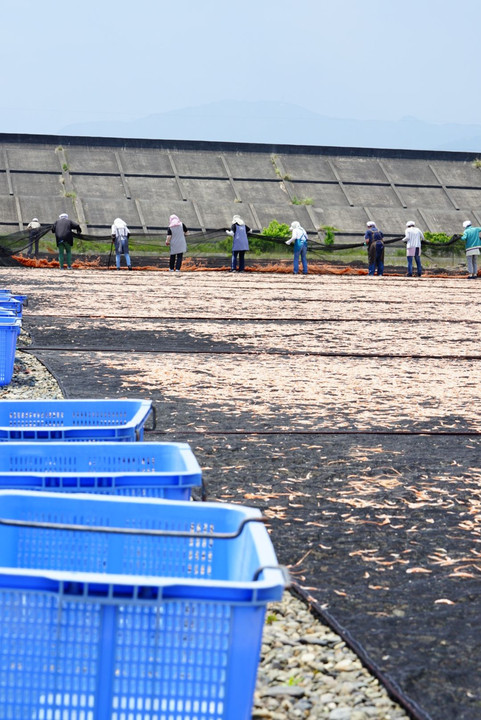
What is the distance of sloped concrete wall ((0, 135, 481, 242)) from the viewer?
1698 inches

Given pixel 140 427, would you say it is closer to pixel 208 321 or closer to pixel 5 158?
pixel 208 321

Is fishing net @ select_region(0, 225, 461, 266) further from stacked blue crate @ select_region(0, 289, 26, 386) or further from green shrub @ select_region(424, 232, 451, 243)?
stacked blue crate @ select_region(0, 289, 26, 386)

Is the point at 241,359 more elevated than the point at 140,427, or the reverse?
the point at 140,427

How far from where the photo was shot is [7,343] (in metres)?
8.81

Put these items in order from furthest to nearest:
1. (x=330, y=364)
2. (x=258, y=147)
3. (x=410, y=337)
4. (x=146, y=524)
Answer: (x=258, y=147), (x=410, y=337), (x=330, y=364), (x=146, y=524)

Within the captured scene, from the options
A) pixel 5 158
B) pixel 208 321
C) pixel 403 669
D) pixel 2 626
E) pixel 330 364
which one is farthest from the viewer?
pixel 5 158

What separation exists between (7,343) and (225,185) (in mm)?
38292

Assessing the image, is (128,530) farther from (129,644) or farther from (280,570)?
(280,570)

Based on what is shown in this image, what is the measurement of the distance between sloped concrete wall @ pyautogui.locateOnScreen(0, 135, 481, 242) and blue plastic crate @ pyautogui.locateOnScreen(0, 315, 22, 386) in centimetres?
3270

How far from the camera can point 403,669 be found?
3623 millimetres

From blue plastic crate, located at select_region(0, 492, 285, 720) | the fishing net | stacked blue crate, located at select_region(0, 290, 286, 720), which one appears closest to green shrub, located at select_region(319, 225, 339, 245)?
the fishing net

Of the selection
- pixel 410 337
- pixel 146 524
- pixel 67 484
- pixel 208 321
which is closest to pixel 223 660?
pixel 146 524

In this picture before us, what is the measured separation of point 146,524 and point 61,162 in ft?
146

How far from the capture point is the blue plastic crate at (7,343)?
8.60 metres
